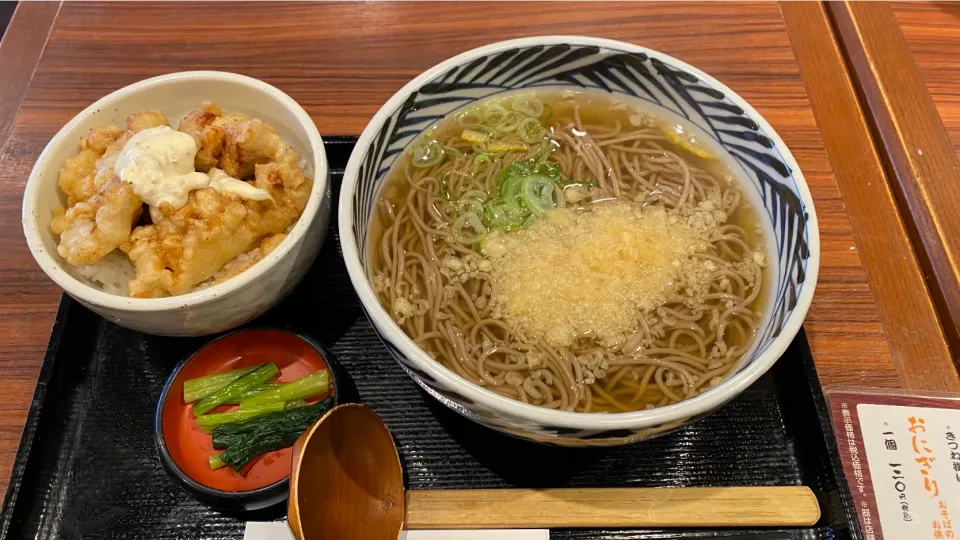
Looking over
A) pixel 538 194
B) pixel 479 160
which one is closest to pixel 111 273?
pixel 479 160

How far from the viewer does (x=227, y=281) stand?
134 centimetres

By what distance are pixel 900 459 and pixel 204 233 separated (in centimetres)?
167

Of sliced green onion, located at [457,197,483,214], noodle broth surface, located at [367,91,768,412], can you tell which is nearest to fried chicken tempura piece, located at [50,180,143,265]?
noodle broth surface, located at [367,91,768,412]

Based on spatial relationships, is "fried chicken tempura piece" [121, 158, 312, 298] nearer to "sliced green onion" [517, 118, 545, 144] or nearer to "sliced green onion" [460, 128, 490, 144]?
"sliced green onion" [460, 128, 490, 144]

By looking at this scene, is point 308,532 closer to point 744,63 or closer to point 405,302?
point 405,302

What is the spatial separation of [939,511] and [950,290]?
2.02 ft

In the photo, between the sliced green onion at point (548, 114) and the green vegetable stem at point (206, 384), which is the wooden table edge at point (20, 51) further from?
the sliced green onion at point (548, 114)

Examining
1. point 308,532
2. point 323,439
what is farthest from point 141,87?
point 308,532

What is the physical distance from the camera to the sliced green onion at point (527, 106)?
5.79 feet

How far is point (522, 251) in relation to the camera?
152cm

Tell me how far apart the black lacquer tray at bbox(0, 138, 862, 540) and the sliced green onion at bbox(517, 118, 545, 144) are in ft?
2.45

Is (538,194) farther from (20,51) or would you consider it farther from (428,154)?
(20,51)

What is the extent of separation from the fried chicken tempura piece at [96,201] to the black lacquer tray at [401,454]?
25 cm

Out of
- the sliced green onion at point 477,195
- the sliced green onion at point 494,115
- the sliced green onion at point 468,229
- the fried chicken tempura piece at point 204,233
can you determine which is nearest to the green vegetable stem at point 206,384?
the fried chicken tempura piece at point 204,233
